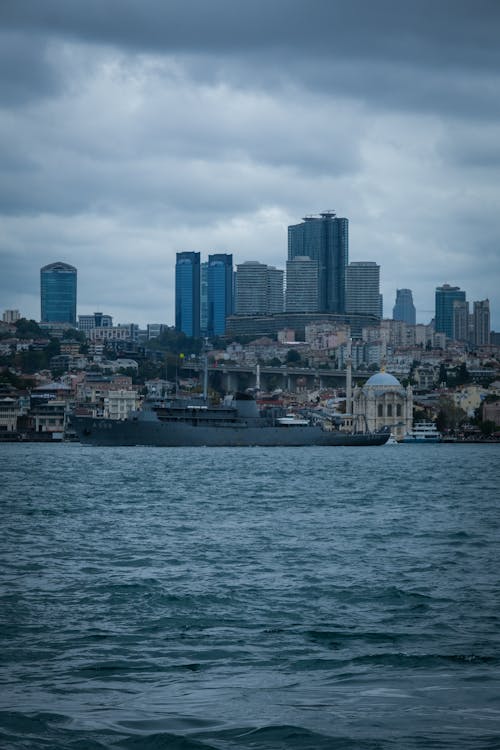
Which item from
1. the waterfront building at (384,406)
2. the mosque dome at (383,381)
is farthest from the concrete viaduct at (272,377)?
the waterfront building at (384,406)

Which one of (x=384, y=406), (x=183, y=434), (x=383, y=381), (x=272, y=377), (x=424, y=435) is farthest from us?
(x=272, y=377)

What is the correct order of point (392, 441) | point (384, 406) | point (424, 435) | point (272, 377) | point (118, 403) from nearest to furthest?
point (392, 441) < point (424, 435) < point (118, 403) < point (384, 406) < point (272, 377)

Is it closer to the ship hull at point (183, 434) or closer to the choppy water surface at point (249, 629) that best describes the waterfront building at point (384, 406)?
the ship hull at point (183, 434)

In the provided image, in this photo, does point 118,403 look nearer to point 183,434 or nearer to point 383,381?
point 383,381

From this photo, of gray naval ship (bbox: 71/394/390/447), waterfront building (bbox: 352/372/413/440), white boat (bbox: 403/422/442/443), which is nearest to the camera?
gray naval ship (bbox: 71/394/390/447)

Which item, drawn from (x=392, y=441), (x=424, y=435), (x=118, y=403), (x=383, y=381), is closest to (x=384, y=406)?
(x=383, y=381)

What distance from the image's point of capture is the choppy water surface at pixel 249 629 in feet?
31.5

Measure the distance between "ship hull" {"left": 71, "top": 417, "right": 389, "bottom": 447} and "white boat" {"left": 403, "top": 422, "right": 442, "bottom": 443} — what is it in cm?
2361

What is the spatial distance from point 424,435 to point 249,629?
9646 cm

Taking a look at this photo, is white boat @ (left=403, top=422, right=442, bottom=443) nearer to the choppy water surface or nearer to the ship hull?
the ship hull

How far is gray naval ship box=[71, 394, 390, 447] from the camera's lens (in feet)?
260

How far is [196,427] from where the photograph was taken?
7975 cm

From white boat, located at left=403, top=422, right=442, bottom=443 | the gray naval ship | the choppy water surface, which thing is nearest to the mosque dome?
Result: white boat, located at left=403, top=422, right=442, bottom=443

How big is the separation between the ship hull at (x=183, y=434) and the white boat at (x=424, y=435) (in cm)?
2361
